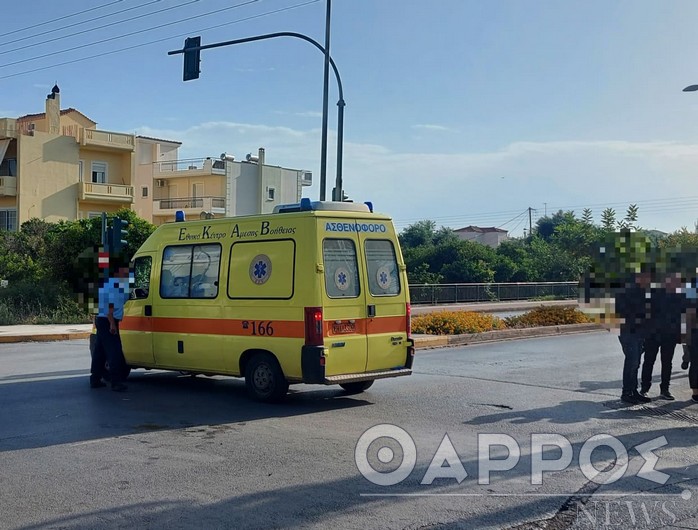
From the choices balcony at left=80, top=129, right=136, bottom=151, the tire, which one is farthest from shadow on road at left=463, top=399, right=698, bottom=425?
balcony at left=80, top=129, right=136, bottom=151

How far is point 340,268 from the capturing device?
33.2 feet

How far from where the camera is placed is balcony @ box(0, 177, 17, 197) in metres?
45.4

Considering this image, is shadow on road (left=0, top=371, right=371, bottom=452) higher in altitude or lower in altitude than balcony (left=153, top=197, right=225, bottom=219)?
lower

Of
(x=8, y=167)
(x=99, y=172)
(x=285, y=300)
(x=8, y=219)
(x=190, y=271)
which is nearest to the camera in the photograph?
(x=285, y=300)

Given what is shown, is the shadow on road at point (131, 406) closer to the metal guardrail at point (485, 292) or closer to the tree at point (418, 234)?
the metal guardrail at point (485, 292)

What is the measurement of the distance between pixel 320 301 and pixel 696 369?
5.20 m

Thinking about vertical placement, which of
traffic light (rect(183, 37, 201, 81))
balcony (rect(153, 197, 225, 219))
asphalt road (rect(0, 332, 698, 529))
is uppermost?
balcony (rect(153, 197, 225, 219))

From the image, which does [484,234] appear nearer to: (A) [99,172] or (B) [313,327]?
(A) [99,172]

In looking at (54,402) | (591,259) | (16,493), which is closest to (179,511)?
(16,493)

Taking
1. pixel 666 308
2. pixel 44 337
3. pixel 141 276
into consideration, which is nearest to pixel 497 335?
pixel 666 308

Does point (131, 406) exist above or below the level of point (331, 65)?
below

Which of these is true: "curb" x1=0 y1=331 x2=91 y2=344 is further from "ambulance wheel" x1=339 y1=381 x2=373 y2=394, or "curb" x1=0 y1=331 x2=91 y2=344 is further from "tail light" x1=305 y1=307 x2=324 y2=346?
"tail light" x1=305 y1=307 x2=324 y2=346

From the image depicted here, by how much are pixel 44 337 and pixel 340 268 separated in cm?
1216

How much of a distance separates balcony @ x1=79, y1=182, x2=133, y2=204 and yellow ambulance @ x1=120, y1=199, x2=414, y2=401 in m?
38.9
